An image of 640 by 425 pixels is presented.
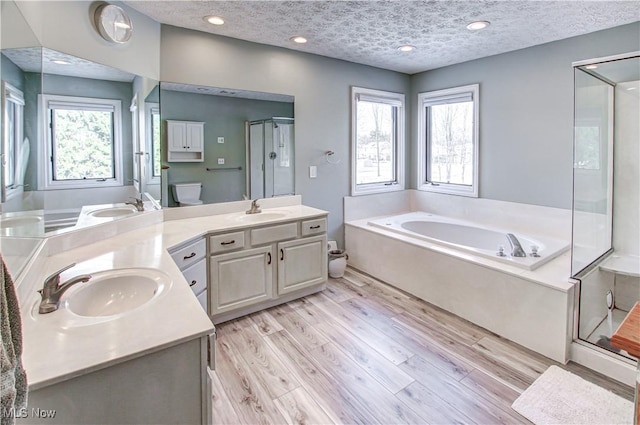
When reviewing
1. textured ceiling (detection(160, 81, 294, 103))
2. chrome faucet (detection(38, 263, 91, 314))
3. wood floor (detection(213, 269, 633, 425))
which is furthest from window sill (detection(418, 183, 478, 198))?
chrome faucet (detection(38, 263, 91, 314))

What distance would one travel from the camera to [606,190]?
9.25 ft

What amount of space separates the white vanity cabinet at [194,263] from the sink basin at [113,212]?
530 millimetres

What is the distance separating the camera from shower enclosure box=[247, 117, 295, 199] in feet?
11.0

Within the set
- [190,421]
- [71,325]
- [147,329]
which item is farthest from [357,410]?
[71,325]

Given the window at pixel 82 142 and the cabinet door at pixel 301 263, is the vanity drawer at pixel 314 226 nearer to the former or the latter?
the cabinet door at pixel 301 263

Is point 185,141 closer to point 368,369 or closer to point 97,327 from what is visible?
point 97,327

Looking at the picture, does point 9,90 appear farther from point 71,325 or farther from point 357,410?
point 357,410

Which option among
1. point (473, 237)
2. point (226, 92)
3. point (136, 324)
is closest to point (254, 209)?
point (226, 92)

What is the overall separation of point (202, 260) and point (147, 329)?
1.47 metres

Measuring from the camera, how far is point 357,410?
6.07 feet

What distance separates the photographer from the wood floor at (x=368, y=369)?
6.04 feet

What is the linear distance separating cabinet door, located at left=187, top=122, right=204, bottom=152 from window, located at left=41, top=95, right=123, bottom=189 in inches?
28.4

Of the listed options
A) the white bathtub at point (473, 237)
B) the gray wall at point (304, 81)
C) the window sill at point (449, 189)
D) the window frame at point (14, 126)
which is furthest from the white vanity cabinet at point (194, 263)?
the window sill at point (449, 189)

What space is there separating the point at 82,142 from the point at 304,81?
7.27ft
